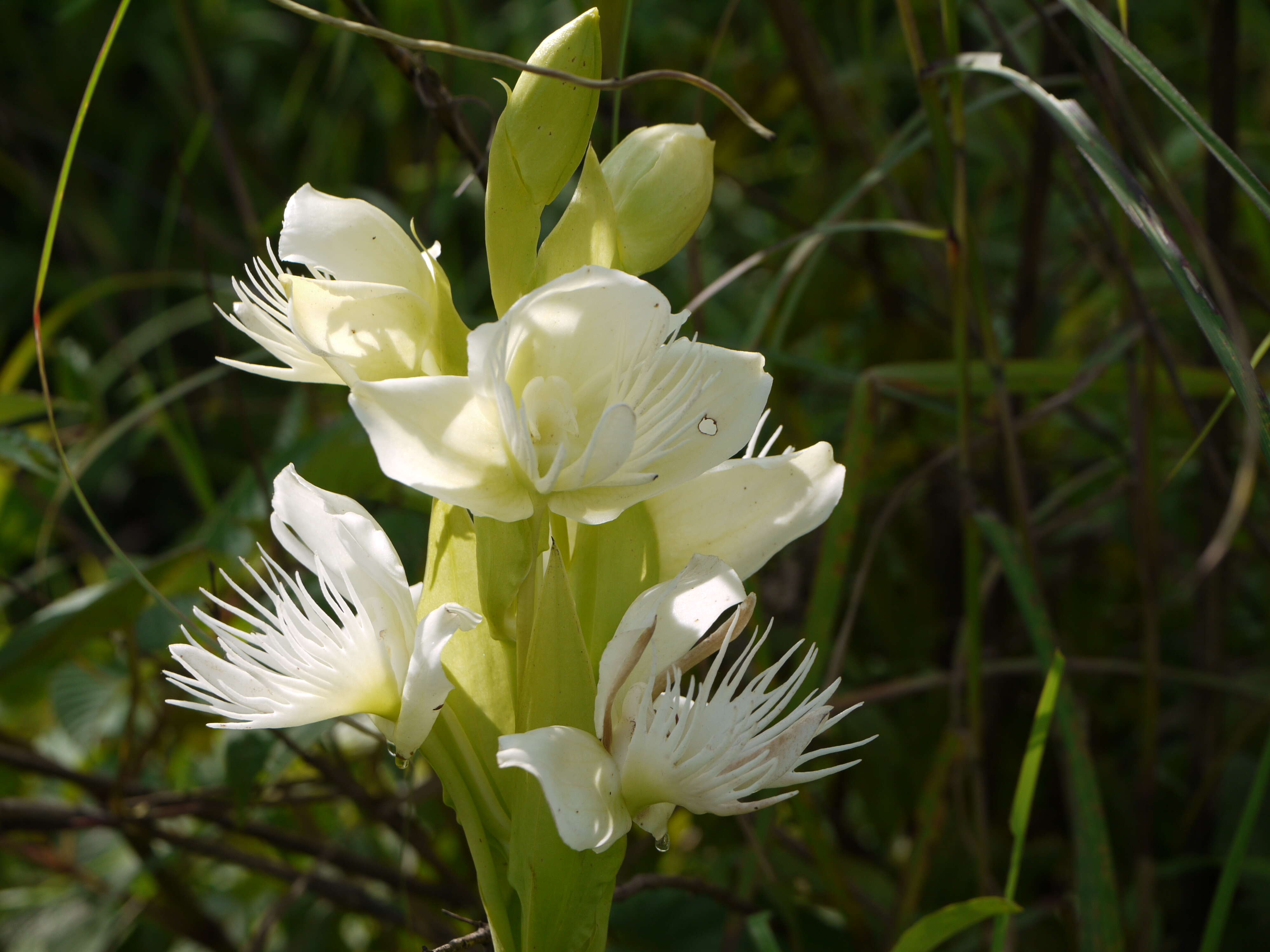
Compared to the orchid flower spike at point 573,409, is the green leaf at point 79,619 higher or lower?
lower

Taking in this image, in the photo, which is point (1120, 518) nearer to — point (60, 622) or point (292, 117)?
point (60, 622)

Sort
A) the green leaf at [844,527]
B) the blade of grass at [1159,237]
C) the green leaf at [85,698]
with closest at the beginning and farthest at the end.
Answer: the blade of grass at [1159,237] → the green leaf at [844,527] → the green leaf at [85,698]

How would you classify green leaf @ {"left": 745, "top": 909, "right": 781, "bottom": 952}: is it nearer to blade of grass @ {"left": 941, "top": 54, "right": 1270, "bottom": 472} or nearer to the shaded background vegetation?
the shaded background vegetation

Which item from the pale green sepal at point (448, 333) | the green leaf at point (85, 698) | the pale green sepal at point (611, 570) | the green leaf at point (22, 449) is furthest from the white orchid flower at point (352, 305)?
the green leaf at point (85, 698)

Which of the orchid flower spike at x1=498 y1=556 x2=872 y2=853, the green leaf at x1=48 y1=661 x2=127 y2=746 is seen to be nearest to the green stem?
the orchid flower spike at x1=498 y1=556 x2=872 y2=853

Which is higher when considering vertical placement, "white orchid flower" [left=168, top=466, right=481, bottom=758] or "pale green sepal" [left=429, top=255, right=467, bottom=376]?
"pale green sepal" [left=429, top=255, right=467, bottom=376]

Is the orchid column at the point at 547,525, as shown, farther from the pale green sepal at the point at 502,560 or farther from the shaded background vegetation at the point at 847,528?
the shaded background vegetation at the point at 847,528

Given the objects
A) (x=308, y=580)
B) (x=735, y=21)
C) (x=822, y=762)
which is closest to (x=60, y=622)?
(x=308, y=580)
